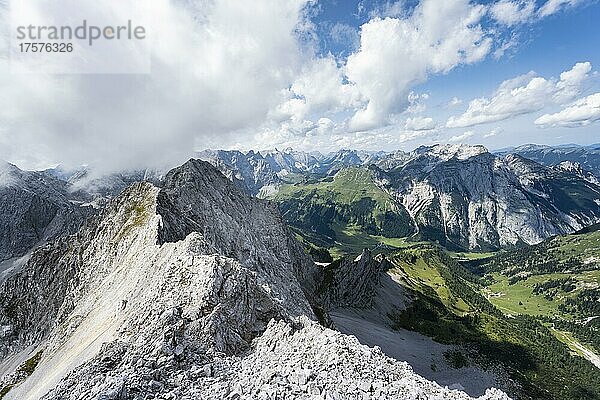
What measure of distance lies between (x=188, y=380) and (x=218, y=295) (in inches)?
523

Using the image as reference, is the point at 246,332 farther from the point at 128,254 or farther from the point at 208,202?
the point at 208,202

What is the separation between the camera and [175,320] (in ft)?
128

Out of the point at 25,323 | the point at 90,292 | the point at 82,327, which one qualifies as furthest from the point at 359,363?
the point at 25,323

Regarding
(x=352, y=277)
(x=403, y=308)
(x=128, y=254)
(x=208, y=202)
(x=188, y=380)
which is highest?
(x=208, y=202)

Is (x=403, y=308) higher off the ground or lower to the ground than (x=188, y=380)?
lower

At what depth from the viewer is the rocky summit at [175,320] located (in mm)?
30469

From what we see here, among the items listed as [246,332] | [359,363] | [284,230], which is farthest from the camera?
[284,230]

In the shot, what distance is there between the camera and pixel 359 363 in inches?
1350

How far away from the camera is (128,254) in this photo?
7131 centimetres

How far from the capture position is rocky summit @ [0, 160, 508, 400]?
100.0 feet

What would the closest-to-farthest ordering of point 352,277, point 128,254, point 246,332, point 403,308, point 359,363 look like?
point 359,363 → point 246,332 → point 128,254 → point 352,277 → point 403,308

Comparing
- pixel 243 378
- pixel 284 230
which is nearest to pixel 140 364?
pixel 243 378

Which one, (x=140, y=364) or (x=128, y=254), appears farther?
(x=128, y=254)

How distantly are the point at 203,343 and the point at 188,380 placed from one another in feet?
18.3
